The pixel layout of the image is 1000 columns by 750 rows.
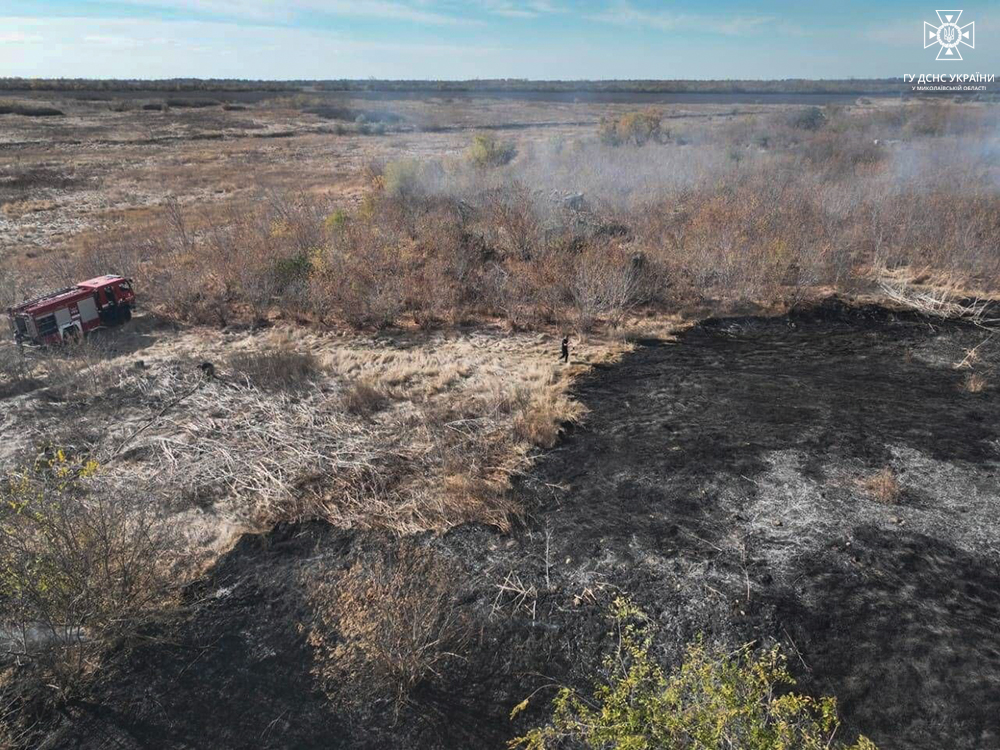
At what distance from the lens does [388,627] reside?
5.19m

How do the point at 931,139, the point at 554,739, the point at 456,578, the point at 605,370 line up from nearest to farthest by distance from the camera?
the point at 554,739 < the point at 456,578 < the point at 605,370 < the point at 931,139

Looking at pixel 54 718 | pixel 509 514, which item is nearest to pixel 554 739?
pixel 509 514

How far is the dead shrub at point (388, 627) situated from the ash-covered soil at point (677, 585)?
0.12m

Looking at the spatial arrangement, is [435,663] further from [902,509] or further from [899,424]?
[899,424]

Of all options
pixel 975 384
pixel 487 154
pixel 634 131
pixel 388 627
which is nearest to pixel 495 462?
pixel 388 627

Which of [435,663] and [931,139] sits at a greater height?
[931,139]

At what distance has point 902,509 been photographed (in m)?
7.01

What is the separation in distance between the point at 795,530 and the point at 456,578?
391 centimetres

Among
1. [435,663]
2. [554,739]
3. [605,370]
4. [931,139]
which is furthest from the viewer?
[931,139]

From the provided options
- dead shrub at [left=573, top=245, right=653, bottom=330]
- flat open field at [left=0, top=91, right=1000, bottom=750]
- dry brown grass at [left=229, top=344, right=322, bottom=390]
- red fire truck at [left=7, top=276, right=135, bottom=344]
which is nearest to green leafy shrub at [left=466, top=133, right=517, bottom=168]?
flat open field at [left=0, top=91, right=1000, bottom=750]

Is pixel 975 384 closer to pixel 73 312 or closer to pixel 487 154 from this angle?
pixel 73 312

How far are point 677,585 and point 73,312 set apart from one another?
12353 millimetres

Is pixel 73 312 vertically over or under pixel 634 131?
under

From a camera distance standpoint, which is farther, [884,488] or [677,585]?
[884,488]
